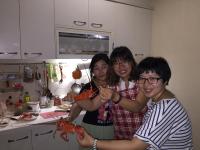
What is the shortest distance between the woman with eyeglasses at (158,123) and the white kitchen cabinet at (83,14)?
156 centimetres

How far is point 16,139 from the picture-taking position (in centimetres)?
204

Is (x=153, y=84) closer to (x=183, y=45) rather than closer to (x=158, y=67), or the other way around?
(x=158, y=67)

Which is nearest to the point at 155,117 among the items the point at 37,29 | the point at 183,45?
the point at 37,29

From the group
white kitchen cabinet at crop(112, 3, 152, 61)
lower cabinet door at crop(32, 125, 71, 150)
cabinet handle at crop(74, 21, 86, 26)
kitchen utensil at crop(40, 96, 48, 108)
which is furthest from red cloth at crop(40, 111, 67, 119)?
white kitchen cabinet at crop(112, 3, 152, 61)

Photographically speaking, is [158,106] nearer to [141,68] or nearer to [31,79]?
[141,68]

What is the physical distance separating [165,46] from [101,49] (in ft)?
3.54

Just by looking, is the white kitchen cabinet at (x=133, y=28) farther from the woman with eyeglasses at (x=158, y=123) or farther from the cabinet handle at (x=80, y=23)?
the woman with eyeglasses at (x=158, y=123)

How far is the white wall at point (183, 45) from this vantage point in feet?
9.45

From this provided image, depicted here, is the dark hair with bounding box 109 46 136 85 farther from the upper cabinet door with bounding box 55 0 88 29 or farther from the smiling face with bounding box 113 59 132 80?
the upper cabinet door with bounding box 55 0 88 29

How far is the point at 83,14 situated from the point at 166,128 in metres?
1.95

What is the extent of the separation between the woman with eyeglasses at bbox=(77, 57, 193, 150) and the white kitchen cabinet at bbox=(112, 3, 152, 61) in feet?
6.23

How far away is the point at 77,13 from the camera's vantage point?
2.55m

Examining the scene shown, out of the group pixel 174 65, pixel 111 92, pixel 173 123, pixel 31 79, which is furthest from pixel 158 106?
pixel 174 65

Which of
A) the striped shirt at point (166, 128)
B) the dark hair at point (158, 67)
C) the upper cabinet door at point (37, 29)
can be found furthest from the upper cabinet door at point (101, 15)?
the striped shirt at point (166, 128)
